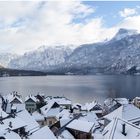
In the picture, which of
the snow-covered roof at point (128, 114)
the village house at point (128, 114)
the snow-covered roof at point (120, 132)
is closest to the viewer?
the snow-covered roof at point (120, 132)

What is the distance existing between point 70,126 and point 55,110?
3009 cm

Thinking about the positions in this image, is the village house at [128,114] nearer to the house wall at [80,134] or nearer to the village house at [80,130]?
the village house at [80,130]

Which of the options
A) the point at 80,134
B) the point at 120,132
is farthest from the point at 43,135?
the point at 120,132

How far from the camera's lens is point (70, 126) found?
149 ft

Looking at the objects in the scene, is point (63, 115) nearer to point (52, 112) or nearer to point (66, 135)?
point (52, 112)

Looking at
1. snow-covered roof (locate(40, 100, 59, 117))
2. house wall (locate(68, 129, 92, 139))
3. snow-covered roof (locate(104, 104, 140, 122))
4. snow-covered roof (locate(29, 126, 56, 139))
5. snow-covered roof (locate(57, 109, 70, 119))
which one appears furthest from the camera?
snow-covered roof (locate(40, 100, 59, 117))

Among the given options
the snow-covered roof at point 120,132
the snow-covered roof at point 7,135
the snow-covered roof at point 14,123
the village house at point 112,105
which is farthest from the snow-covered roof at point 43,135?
the village house at point 112,105

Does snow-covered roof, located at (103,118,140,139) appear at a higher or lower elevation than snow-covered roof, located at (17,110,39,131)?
higher

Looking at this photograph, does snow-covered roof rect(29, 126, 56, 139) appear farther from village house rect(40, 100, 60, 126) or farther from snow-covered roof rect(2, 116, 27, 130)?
village house rect(40, 100, 60, 126)

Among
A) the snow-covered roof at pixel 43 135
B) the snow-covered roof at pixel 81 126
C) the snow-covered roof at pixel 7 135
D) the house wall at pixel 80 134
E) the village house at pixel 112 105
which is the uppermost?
the snow-covered roof at pixel 7 135

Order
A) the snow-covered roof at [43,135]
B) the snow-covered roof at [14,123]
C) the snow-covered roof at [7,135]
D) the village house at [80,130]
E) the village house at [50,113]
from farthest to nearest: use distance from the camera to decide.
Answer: the village house at [50,113]
the village house at [80,130]
the snow-covered roof at [14,123]
the snow-covered roof at [43,135]
the snow-covered roof at [7,135]

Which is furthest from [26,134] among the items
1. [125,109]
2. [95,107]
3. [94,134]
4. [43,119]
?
[95,107]

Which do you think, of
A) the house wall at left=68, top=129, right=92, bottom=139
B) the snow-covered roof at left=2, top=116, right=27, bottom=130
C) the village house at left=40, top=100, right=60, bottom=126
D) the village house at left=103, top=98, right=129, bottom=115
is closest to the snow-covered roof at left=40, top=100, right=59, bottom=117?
the village house at left=40, top=100, right=60, bottom=126

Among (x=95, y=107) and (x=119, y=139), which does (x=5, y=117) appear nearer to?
(x=119, y=139)
